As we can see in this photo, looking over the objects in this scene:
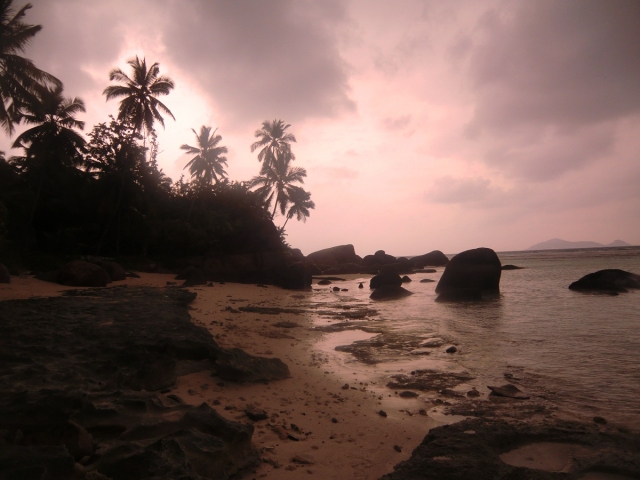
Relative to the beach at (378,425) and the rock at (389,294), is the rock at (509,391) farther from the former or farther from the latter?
the rock at (389,294)

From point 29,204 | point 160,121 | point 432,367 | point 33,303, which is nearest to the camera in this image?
point 432,367

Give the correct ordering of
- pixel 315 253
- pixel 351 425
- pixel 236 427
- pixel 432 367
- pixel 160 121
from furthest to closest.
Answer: pixel 315 253, pixel 160 121, pixel 432 367, pixel 351 425, pixel 236 427

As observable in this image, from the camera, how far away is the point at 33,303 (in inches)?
262

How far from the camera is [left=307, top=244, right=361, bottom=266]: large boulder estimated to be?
41391 mm

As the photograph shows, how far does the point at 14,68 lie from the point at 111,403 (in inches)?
866

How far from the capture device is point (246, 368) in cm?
473

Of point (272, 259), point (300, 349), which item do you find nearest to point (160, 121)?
point (272, 259)

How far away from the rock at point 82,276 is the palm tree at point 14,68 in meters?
10.6

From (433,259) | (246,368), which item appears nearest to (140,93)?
(246,368)

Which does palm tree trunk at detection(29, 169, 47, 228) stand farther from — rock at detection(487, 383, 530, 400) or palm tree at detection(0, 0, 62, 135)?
rock at detection(487, 383, 530, 400)

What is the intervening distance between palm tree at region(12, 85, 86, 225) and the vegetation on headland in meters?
0.05

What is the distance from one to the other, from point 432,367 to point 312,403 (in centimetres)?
238

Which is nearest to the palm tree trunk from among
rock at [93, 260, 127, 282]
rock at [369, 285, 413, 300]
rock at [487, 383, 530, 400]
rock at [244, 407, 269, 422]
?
rock at [93, 260, 127, 282]

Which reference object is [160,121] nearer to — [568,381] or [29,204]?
[29,204]
